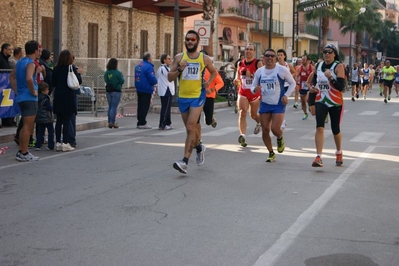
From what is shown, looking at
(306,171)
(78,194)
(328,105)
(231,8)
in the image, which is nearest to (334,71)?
(328,105)

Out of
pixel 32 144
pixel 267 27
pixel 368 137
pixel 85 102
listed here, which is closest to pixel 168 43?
pixel 85 102

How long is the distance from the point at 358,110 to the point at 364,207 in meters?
18.7

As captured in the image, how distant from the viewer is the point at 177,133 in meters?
16.8

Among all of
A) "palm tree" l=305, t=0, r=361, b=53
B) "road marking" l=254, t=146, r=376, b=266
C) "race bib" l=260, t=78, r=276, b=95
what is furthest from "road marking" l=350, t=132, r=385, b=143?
"palm tree" l=305, t=0, r=361, b=53

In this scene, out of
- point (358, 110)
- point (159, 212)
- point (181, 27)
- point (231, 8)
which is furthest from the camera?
point (231, 8)

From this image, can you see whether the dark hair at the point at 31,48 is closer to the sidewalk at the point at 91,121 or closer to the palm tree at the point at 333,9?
the sidewalk at the point at 91,121

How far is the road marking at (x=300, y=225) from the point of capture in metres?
5.91

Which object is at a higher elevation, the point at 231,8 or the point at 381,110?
the point at 231,8

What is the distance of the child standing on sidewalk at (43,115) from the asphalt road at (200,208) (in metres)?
0.47

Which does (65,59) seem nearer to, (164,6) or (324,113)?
(324,113)

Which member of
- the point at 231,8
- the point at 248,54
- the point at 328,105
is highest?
the point at 231,8

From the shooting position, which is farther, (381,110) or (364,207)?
(381,110)

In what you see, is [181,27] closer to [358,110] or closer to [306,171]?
[358,110]

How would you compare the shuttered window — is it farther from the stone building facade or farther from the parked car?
the parked car
